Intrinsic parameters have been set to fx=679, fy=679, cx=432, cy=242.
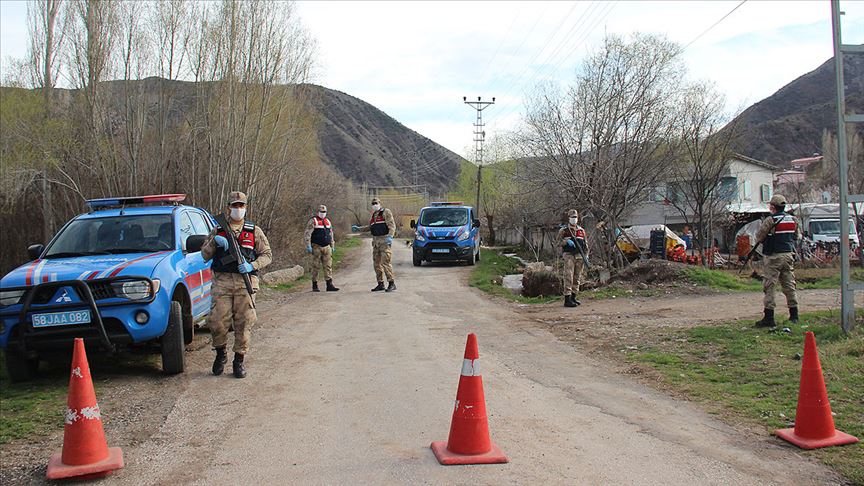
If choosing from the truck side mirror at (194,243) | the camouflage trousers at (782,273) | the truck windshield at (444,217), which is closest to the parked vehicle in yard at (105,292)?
the truck side mirror at (194,243)

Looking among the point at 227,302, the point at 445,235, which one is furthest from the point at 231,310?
the point at 445,235

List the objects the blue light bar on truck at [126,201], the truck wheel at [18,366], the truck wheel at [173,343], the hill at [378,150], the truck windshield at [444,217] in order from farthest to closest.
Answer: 1. the hill at [378,150]
2. the truck windshield at [444,217]
3. the blue light bar on truck at [126,201]
4. the truck wheel at [173,343]
5. the truck wheel at [18,366]

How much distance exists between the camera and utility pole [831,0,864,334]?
830cm

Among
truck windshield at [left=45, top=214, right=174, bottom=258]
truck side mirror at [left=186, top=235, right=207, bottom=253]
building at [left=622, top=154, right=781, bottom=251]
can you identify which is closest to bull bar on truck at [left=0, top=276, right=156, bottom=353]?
truck side mirror at [left=186, top=235, right=207, bottom=253]

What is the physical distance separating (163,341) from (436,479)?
4131 mm

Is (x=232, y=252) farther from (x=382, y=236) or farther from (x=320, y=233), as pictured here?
(x=320, y=233)

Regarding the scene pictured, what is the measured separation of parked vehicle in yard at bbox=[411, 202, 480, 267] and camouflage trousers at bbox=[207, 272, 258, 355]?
1612 centimetres

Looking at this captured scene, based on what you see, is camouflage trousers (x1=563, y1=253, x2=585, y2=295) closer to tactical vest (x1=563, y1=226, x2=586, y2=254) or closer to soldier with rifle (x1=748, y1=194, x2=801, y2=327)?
tactical vest (x1=563, y1=226, x2=586, y2=254)

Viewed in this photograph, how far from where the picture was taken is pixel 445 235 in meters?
23.5

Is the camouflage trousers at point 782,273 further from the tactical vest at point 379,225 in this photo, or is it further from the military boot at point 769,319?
the tactical vest at point 379,225

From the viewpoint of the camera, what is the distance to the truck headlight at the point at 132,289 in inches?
270

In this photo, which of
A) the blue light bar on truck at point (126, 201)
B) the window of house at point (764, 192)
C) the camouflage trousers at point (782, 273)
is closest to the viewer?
the blue light bar on truck at point (126, 201)

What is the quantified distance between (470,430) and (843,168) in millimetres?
6235

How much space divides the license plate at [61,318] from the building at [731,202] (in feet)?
61.6
